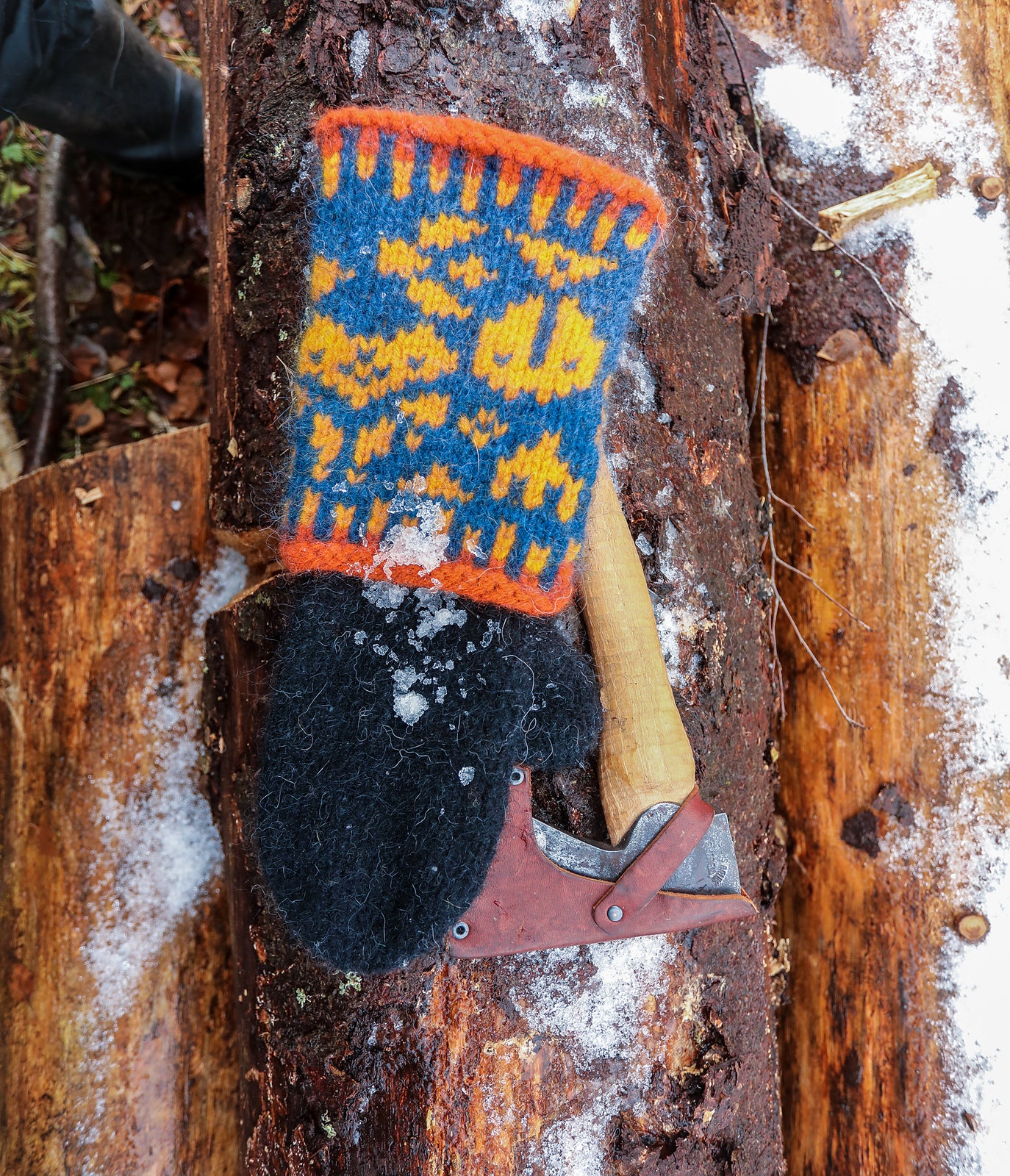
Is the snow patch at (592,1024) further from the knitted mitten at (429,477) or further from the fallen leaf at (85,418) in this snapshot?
the fallen leaf at (85,418)

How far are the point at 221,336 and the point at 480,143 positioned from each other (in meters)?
0.66

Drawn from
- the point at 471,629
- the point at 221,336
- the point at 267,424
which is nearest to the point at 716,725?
the point at 471,629

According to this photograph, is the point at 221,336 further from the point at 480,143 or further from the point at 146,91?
the point at 146,91

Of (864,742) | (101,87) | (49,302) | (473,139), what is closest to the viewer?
(473,139)

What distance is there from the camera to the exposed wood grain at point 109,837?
174 cm

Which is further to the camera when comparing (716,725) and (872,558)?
(872,558)

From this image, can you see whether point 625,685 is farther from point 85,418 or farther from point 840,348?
point 85,418

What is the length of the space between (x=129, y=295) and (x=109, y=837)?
171 centimetres

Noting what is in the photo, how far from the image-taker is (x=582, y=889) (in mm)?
1336

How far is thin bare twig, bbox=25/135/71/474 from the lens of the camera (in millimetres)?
2453

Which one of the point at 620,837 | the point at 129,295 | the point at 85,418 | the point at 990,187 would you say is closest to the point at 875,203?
the point at 990,187

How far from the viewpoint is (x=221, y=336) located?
5.29 feet

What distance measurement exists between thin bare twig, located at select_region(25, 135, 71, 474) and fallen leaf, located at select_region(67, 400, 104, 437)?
0.05 m

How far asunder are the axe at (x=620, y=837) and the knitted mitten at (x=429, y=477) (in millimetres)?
67
